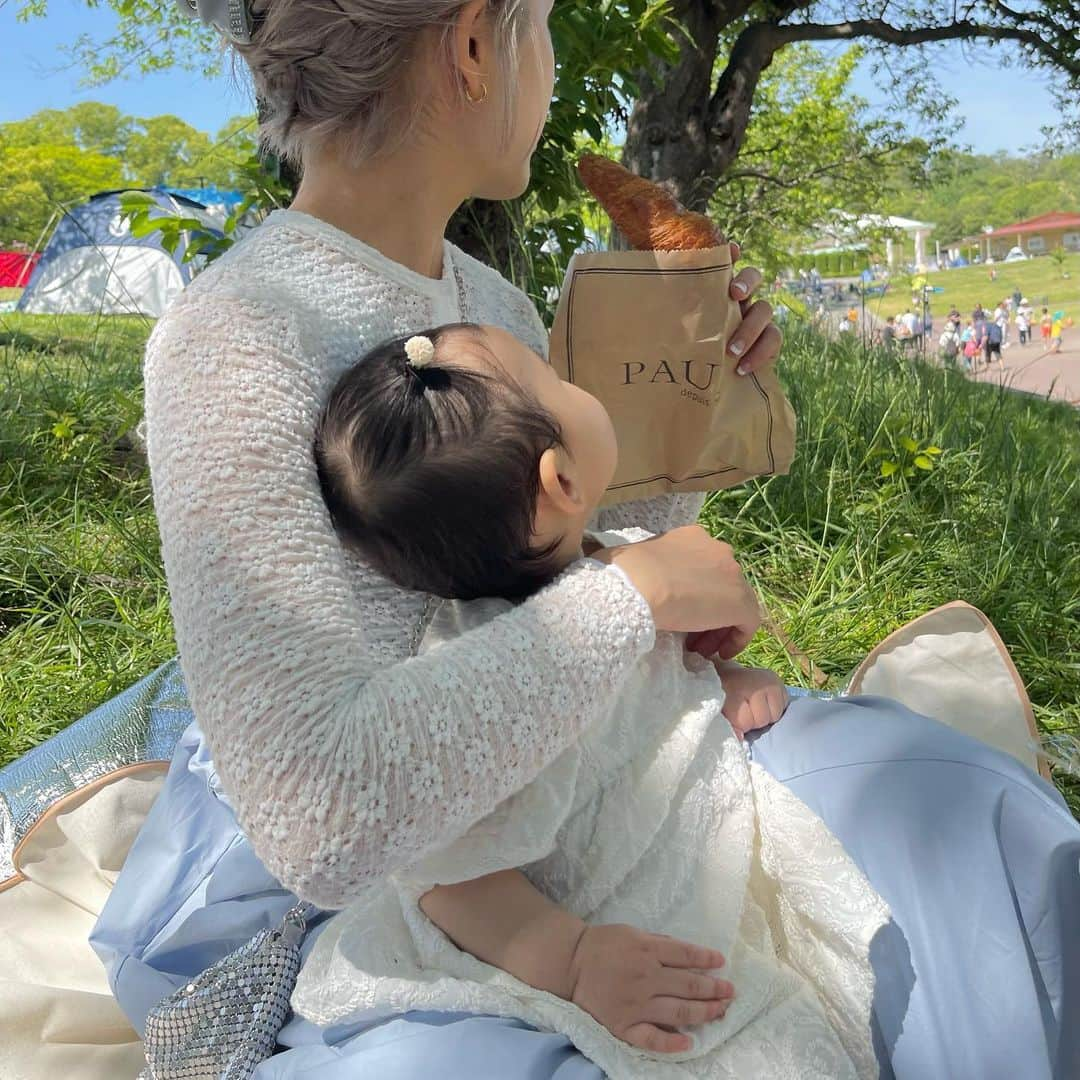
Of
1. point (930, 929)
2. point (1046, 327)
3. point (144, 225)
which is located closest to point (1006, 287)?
point (1046, 327)

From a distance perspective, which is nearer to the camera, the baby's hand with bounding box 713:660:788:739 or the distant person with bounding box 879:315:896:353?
the baby's hand with bounding box 713:660:788:739

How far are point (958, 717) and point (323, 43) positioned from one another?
1476 millimetres

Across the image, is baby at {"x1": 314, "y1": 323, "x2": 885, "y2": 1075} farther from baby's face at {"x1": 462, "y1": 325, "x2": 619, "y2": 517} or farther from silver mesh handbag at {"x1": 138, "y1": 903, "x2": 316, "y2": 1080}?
silver mesh handbag at {"x1": 138, "y1": 903, "x2": 316, "y2": 1080}

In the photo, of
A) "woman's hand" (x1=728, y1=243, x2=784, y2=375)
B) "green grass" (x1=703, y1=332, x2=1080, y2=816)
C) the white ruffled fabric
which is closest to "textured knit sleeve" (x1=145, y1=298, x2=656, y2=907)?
the white ruffled fabric

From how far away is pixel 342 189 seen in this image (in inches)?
52.5

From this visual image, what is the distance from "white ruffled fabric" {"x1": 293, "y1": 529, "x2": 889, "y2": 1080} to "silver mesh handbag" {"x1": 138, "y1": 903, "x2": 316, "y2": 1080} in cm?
6

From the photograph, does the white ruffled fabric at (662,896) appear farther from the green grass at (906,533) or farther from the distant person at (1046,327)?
the distant person at (1046,327)

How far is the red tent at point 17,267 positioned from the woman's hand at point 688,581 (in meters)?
3.63

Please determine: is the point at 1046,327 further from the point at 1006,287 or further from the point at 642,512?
the point at 642,512

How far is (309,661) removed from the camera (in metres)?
0.95

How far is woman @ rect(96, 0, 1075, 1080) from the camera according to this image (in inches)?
37.2

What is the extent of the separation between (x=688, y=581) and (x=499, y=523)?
247 mm

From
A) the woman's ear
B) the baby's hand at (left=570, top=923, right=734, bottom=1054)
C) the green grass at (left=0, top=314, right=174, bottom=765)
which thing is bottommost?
the green grass at (left=0, top=314, right=174, bottom=765)

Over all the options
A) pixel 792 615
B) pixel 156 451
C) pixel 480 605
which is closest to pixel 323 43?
pixel 156 451
